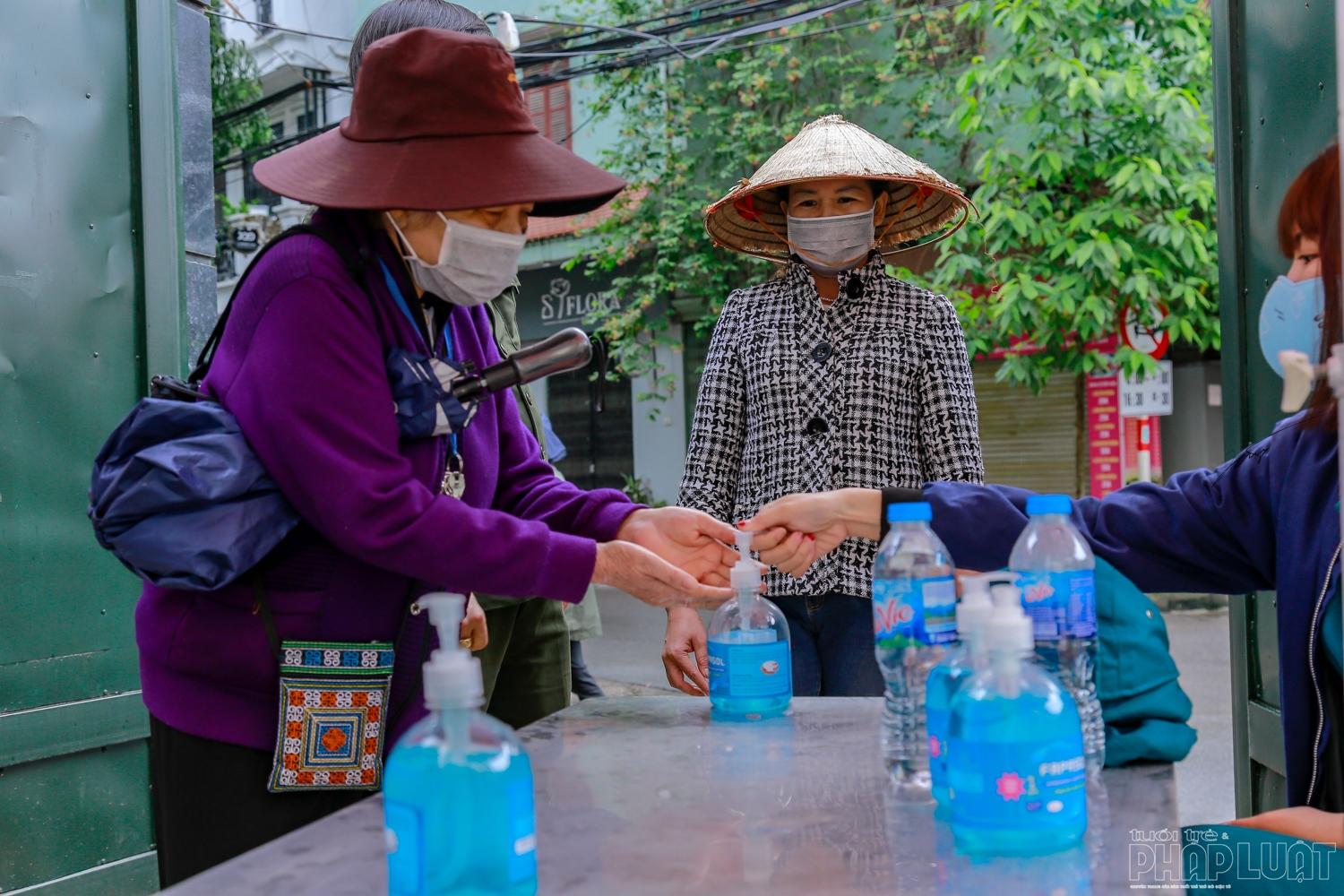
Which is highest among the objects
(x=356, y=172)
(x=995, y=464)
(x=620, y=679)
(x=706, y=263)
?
(x=706, y=263)

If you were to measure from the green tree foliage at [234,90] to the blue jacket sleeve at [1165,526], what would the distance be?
960cm

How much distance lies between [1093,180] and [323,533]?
27.2ft

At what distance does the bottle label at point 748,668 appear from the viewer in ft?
6.25

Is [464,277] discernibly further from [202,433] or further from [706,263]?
[706,263]

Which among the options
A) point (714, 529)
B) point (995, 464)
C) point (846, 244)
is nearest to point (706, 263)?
point (995, 464)

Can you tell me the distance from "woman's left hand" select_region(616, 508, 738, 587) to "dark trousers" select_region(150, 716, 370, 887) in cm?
68

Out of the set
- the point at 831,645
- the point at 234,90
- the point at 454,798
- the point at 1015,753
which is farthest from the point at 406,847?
the point at 234,90

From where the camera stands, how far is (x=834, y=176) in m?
2.71

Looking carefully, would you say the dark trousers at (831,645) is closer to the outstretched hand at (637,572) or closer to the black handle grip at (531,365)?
the outstretched hand at (637,572)

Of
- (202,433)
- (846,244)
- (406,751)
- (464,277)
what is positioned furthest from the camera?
(846,244)

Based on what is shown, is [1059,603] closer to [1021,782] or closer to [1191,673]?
[1021,782]

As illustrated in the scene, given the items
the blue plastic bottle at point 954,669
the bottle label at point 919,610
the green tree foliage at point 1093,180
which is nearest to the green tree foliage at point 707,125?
the green tree foliage at point 1093,180

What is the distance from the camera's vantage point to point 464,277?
5.74 feet

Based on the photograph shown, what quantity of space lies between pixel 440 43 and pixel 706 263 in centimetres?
966
